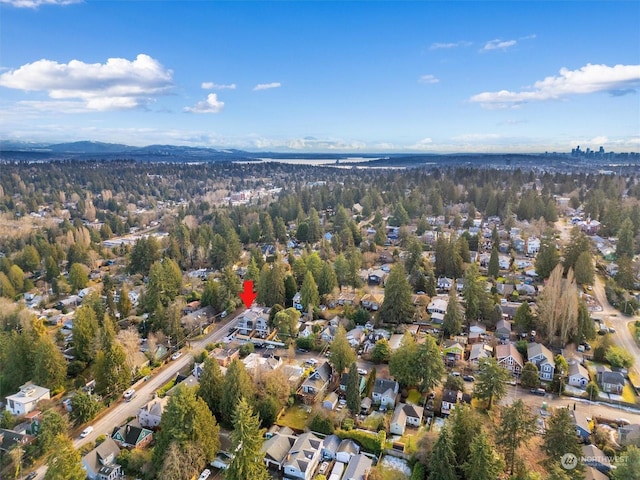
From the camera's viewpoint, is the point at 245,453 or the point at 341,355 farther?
the point at 341,355

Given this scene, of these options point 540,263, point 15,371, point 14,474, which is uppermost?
point 540,263

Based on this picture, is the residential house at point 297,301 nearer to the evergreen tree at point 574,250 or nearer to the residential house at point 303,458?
the residential house at point 303,458

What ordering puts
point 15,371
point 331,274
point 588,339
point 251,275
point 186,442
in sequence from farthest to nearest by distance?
point 251,275 < point 331,274 < point 588,339 < point 15,371 < point 186,442

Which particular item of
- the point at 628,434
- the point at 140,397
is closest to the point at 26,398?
the point at 140,397

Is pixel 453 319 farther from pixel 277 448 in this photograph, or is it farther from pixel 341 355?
pixel 277 448

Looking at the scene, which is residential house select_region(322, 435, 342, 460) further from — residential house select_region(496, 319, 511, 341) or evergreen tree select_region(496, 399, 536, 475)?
residential house select_region(496, 319, 511, 341)

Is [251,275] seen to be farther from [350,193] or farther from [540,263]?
[350,193]

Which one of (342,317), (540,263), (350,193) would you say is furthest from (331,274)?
(350,193)
